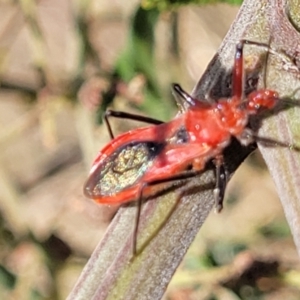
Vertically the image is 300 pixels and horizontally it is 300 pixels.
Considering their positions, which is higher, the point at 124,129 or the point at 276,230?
the point at 124,129

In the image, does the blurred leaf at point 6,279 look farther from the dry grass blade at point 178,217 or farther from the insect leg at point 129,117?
the dry grass blade at point 178,217

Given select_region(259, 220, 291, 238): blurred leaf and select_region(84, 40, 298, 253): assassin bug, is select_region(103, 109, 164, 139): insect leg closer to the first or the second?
select_region(84, 40, 298, 253): assassin bug

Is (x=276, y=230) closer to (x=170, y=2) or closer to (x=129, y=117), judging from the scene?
(x=129, y=117)

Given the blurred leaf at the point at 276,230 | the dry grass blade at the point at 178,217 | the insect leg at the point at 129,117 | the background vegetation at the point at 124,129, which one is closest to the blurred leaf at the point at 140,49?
the background vegetation at the point at 124,129

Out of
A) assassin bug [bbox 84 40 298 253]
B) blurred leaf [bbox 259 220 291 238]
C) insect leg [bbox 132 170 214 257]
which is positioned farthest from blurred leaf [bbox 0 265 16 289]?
insect leg [bbox 132 170 214 257]

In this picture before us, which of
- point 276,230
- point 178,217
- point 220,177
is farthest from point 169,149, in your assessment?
point 276,230

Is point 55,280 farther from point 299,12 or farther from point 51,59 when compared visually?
point 51,59

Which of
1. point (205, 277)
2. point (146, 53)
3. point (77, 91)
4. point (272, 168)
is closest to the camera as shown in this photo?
point (272, 168)

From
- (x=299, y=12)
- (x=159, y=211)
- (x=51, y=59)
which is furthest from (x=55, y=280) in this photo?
(x=51, y=59)
